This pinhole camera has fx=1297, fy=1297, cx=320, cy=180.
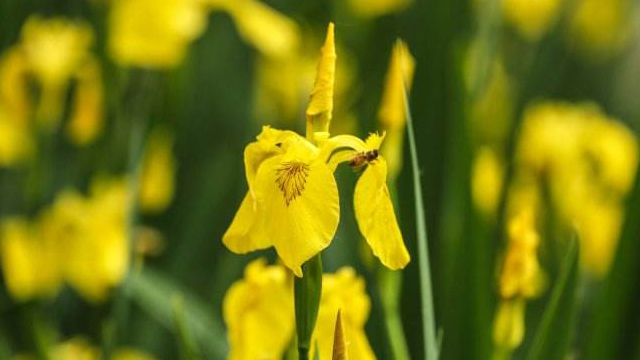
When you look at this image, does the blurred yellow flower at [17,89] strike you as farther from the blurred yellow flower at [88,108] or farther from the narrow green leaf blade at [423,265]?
the narrow green leaf blade at [423,265]

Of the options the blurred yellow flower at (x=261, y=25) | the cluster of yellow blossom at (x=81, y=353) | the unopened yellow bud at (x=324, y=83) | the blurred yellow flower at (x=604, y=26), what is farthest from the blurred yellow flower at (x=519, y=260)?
the blurred yellow flower at (x=604, y=26)

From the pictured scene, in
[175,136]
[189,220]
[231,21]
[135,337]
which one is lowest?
[135,337]

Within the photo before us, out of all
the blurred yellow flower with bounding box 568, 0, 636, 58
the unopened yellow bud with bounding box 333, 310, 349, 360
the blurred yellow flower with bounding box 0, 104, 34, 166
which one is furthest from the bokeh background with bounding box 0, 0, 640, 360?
the blurred yellow flower with bounding box 568, 0, 636, 58

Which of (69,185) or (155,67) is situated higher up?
(155,67)

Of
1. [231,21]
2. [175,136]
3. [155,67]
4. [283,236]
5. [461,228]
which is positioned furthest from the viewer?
[231,21]

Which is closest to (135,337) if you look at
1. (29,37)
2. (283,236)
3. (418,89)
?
(29,37)

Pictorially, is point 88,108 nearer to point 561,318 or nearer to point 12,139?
point 12,139

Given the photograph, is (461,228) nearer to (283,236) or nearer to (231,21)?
(283,236)
